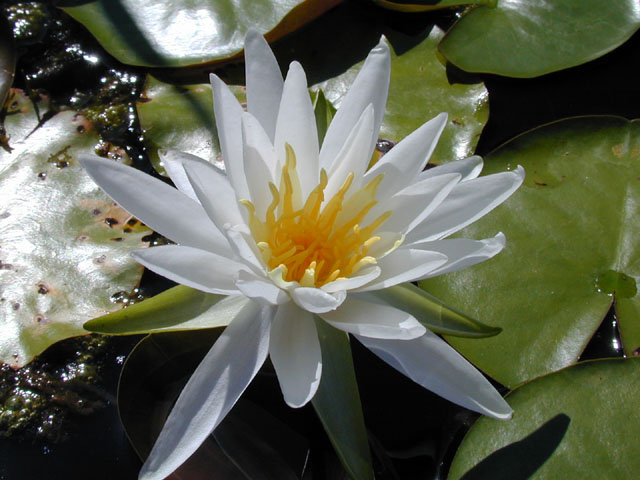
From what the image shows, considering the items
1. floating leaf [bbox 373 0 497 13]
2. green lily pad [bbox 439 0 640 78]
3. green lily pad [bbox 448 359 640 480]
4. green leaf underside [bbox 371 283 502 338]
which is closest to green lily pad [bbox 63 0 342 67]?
floating leaf [bbox 373 0 497 13]

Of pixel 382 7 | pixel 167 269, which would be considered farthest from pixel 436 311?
pixel 382 7

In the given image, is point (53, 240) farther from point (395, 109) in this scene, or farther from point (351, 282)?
point (395, 109)

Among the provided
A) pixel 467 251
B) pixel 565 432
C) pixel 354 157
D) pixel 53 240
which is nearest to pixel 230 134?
pixel 354 157

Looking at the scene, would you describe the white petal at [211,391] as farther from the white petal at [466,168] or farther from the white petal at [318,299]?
the white petal at [466,168]

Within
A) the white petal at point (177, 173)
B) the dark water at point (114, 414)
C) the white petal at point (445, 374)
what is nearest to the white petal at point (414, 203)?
the white petal at point (445, 374)

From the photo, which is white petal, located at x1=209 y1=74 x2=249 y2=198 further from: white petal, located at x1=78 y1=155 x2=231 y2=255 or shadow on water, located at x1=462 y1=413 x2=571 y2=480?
shadow on water, located at x1=462 y1=413 x2=571 y2=480

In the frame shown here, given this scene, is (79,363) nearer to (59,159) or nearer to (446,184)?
(59,159)
